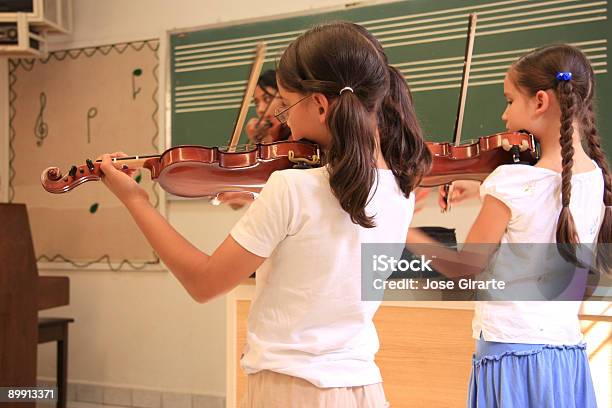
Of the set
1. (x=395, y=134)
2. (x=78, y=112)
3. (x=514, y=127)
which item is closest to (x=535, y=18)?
(x=514, y=127)

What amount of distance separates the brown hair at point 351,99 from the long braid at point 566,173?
395mm

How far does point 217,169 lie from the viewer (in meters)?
1.36

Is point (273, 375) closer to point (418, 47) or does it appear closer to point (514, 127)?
point (514, 127)

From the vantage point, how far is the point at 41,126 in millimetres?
3645

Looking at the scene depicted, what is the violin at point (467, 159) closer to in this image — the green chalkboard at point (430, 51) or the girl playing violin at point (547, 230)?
the girl playing violin at point (547, 230)

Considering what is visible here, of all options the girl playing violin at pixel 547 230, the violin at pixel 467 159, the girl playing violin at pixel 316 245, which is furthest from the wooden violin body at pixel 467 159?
the girl playing violin at pixel 316 245

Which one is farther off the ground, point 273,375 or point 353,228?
point 353,228

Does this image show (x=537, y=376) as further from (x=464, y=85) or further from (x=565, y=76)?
(x=464, y=85)

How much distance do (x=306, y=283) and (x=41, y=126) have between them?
3.27 m

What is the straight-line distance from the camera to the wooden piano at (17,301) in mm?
2566

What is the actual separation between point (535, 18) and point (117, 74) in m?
2.27

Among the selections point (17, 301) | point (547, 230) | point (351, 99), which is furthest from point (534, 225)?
point (17, 301)

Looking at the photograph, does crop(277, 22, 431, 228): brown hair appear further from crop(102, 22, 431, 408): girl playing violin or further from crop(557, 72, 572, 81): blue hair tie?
crop(557, 72, 572, 81): blue hair tie

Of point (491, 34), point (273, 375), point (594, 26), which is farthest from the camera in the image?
point (491, 34)
